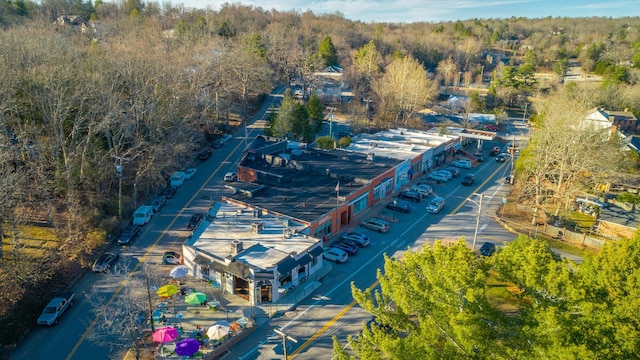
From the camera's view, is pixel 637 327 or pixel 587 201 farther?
pixel 587 201

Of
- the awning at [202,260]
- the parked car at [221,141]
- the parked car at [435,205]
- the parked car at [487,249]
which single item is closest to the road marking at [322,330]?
the awning at [202,260]

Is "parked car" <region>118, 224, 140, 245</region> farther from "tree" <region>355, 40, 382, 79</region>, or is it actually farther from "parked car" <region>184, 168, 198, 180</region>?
"tree" <region>355, 40, 382, 79</region>

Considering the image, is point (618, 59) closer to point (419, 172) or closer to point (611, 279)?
point (419, 172)

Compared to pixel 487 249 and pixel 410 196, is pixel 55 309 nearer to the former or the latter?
pixel 487 249

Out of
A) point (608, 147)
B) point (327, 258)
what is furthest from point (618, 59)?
point (327, 258)

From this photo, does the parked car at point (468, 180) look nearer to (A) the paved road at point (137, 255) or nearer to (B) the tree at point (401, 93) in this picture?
(B) the tree at point (401, 93)

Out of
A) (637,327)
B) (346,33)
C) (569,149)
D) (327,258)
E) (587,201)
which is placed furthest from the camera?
(346,33)
